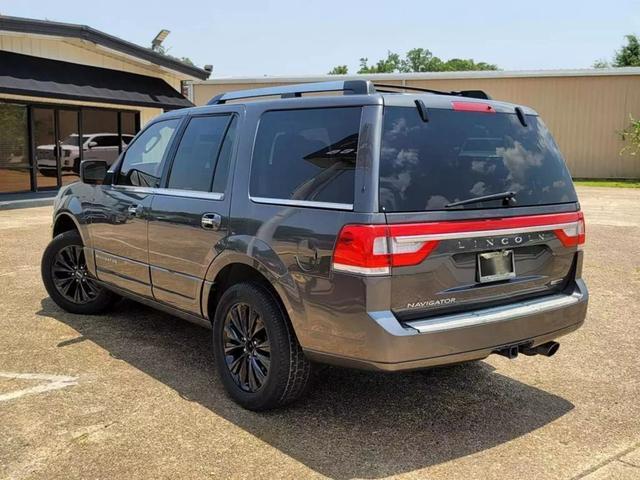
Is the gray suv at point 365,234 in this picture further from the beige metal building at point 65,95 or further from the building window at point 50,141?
the building window at point 50,141

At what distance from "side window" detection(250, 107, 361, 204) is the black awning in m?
12.5

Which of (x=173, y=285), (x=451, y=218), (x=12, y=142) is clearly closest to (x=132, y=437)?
(x=173, y=285)

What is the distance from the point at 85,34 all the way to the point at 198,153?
13.7m

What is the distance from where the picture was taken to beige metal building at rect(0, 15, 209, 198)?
1559 cm

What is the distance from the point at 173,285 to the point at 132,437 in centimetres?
129

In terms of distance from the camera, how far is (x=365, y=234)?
3240 millimetres

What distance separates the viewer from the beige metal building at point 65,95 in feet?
51.1

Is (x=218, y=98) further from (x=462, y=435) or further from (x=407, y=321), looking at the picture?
(x=462, y=435)

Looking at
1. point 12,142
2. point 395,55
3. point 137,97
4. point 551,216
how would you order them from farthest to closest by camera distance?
Answer: point 395,55 < point 137,97 < point 12,142 < point 551,216

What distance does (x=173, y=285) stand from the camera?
4.63 m

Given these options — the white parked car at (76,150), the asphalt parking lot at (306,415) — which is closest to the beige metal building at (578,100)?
the white parked car at (76,150)

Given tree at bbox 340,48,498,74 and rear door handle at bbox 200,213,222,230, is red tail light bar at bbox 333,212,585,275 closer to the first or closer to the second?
rear door handle at bbox 200,213,222,230

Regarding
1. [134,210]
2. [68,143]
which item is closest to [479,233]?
[134,210]

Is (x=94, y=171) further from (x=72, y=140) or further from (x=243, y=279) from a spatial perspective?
(x=72, y=140)
